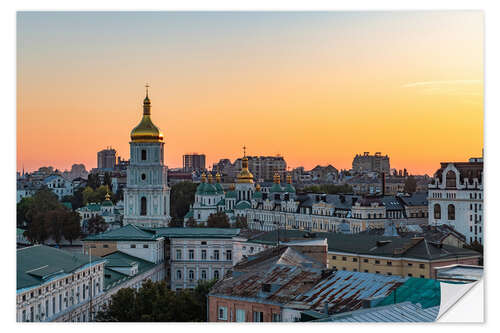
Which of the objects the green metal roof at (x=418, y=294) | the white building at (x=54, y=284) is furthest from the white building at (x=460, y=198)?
the white building at (x=54, y=284)

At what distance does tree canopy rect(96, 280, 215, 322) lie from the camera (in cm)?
1631

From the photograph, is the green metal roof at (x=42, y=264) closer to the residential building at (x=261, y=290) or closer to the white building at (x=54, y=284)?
the white building at (x=54, y=284)

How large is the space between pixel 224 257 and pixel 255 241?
2.07m

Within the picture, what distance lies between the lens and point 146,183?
38.1 m

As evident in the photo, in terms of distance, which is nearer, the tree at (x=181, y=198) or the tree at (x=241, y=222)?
the tree at (x=241, y=222)

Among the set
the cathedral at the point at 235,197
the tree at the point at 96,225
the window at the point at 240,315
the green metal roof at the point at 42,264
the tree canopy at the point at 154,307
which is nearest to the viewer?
the window at the point at 240,315

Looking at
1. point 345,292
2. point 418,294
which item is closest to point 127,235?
point 345,292

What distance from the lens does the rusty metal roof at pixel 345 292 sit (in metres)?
13.6

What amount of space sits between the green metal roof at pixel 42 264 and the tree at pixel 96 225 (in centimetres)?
2053

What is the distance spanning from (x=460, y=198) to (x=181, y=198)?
3362cm

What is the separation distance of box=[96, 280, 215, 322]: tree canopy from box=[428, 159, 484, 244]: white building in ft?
19.1

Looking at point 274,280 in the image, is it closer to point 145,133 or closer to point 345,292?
point 345,292
